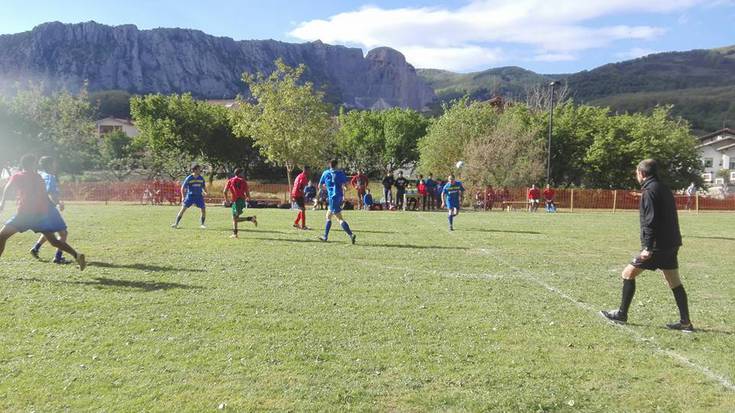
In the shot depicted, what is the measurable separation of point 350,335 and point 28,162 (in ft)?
19.3

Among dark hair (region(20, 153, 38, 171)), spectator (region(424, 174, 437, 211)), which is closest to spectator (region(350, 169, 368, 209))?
spectator (region(424, 174, 437, 211))

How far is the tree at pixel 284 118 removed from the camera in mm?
38281

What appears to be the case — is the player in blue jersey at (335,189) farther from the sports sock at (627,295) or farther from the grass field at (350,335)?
the sports sock at (627,295)

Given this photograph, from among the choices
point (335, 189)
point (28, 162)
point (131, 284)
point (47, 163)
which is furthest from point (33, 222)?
point (335, 189)

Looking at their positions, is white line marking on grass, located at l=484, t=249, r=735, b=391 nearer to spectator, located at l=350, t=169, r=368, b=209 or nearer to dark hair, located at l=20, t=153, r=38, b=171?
dark hair, located at l=20, t=153, r=38, b=171

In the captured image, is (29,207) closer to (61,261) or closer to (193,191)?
(61,261)

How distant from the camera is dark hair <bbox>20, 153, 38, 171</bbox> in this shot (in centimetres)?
827

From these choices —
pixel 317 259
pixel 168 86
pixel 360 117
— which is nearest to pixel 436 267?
pixel 317 259

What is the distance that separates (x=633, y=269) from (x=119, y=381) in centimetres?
534

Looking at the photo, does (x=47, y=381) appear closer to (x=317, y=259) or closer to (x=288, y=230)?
(x=317, y=259)

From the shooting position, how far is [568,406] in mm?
4078

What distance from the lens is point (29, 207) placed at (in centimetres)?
816

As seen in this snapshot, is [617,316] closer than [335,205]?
Yes

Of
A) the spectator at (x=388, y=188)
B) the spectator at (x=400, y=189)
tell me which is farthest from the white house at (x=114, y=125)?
the spectator at (x=400, y=189)
